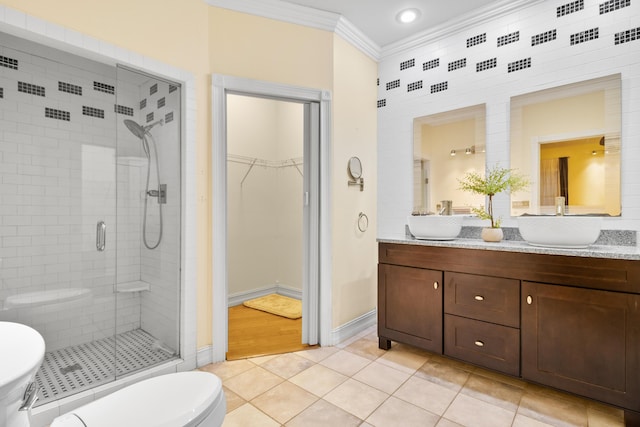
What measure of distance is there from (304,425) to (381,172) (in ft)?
7.45

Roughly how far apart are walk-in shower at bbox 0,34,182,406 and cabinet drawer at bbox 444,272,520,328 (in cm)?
193

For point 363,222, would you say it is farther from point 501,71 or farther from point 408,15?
point 408,15

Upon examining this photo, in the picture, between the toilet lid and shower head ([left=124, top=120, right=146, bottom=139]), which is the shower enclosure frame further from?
the toilet lid

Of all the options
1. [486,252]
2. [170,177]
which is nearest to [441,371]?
[486,252]

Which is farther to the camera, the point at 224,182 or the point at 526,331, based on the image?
the point at 224,182

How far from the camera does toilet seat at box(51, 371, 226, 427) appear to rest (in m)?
0.92

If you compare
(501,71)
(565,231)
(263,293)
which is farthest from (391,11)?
(263,293)

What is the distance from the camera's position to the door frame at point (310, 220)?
244cm

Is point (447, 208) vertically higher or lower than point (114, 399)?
higher

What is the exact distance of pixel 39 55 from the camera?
96.2 inches

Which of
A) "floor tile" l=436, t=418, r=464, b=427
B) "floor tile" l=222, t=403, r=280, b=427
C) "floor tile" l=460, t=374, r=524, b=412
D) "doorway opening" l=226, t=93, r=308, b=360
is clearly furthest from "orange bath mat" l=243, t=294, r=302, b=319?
"floor tile" l=436, t=418, r=464, b=427

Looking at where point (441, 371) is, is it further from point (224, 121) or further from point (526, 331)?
point (224, 121)

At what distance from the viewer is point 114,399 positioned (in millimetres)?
1019

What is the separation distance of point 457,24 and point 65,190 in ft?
11.4
